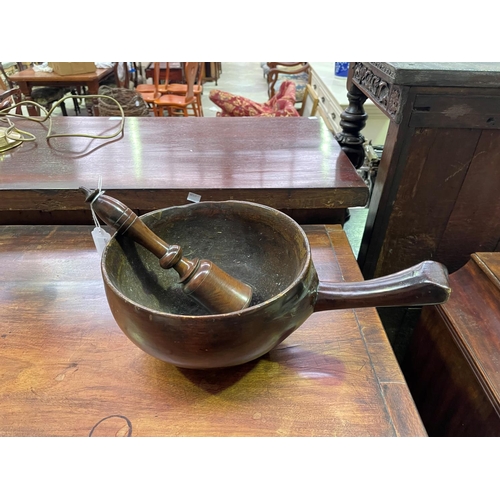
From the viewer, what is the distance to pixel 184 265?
0.56 metres

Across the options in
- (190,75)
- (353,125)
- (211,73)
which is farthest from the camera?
(211,73)

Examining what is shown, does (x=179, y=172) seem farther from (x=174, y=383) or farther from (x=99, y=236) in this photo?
(x=174, y=383)

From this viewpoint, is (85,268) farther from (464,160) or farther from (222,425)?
(464,160)

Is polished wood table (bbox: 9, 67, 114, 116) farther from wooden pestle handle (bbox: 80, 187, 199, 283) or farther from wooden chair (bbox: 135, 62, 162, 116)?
wooden pestle handle (bbox: 80, 187, 199, 283)

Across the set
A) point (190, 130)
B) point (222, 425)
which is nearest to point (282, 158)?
point (190, 130)

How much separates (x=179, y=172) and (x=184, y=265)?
1.34 ft

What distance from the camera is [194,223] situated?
67 centimetres

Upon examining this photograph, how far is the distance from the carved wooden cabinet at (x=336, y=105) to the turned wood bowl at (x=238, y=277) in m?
1.41

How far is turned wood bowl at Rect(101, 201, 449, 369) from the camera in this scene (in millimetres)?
444

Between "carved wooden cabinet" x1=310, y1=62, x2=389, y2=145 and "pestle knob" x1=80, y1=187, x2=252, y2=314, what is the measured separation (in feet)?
5.07

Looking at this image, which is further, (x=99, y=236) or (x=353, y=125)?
(x=353, y=125)

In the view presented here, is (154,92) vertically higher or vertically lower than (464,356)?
lower

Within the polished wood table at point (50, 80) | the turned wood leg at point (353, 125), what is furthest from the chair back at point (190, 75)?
the turned wood leg at point (353, 125)

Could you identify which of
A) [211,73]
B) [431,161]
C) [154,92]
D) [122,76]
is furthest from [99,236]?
[211,73]
